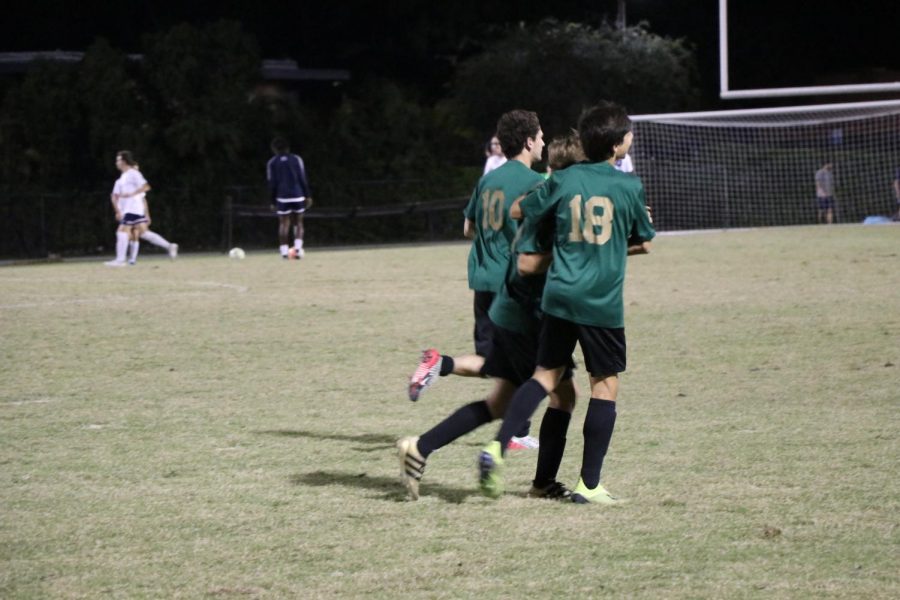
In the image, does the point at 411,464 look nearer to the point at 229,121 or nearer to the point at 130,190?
the point at 130,190

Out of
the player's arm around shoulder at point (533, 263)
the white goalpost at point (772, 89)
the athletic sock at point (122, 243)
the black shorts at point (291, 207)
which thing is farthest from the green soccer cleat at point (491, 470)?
the black shorts at point (291, 207)

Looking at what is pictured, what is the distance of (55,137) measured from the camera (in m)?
32.9

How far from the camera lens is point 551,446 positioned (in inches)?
239

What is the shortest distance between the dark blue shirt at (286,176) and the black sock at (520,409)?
20436 millimetres

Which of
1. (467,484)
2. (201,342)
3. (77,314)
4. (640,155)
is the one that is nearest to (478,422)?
(467,484)

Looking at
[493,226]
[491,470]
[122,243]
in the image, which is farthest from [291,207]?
[491,470]

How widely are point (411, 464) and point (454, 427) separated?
26 centimetres

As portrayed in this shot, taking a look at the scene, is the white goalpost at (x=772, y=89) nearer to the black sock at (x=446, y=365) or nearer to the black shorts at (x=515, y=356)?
the black sock at (x=446, y=365)

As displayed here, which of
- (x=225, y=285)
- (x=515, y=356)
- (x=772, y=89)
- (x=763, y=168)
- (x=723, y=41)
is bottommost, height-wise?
(x=225, y=285)

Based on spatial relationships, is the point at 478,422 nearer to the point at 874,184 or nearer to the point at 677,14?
the point at 874,184

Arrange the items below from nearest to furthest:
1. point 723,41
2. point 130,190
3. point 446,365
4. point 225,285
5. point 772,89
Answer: point 446,365 < point 225,285 < point 723,41 < point 772,89 < point 130,190

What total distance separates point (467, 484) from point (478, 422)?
17.1 inches

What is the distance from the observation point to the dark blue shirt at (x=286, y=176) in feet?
85.0

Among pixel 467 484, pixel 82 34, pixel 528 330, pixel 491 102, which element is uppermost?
pixel 82 34
